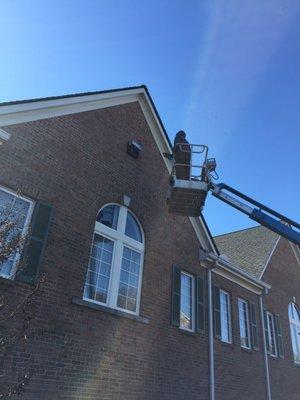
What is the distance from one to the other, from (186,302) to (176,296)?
2.90 ft

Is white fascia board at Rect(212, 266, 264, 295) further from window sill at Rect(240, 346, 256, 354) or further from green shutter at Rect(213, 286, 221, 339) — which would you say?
window sill at Rect(240, 346, 256, 354)

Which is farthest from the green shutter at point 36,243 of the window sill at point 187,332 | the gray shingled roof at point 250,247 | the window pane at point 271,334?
the window pane at point 271,334

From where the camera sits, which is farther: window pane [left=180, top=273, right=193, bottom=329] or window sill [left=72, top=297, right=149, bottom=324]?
window pane [left=180, top=273, right=193, bottom=329]

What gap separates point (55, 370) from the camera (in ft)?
26.3

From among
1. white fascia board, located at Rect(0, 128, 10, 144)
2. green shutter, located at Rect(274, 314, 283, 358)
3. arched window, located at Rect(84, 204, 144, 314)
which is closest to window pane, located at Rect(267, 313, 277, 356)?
green shutter, located at Rect(274, 314, 283, 358)

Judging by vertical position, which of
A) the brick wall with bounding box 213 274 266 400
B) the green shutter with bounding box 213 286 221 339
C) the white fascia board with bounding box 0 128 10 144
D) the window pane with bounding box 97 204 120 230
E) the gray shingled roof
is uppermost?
the gray shingled roof

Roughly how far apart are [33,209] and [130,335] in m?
3.80

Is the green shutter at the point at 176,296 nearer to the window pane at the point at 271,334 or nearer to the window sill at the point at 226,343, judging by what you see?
the window sill at the point at 226,343

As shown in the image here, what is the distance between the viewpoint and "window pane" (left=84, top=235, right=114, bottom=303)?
9.50 metres

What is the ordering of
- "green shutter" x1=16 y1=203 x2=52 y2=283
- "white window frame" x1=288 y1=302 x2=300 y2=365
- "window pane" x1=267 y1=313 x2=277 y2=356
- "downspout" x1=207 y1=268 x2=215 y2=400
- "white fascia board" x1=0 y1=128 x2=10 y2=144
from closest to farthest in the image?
"green shutter" x1=16 y1=203 x2=52 y2=283 → "white fascia board" x1=0 y1=128 x2=10 y2=144 → "downspout" x1=207 y1=268 x2=215 y2=400 → "window pane" x1=267 y1=313 x2=277 y2=356 → "white window frame" x1=288 y1=302 x2=300 y2=365

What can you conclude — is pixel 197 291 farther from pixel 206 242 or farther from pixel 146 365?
pixel 146 365

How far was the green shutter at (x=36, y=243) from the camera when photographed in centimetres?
803

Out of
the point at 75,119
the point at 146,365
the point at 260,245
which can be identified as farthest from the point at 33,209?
the point at 260,245

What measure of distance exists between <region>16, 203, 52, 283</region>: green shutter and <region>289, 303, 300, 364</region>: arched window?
14.1m
